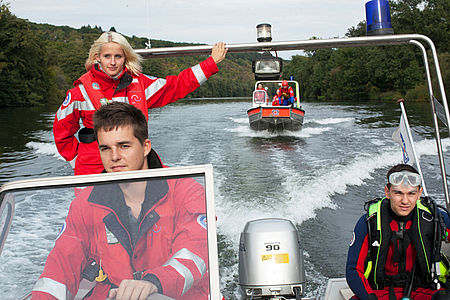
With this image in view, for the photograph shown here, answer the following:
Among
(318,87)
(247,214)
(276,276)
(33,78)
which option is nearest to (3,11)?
(33,78)

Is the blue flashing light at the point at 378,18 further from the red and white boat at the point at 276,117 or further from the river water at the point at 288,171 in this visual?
the red and white boat at the point at 276,117

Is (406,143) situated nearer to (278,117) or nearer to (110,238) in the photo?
(110,238)

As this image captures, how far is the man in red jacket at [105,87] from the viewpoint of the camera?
239cm

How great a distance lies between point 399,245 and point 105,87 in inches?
70.5

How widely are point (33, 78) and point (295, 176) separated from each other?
45467mm

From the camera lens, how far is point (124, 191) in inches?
51.5

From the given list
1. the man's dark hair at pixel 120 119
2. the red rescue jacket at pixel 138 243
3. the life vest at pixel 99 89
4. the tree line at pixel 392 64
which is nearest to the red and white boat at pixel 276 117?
the life vest at pixel 99 89

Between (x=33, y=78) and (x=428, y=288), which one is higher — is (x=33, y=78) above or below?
above

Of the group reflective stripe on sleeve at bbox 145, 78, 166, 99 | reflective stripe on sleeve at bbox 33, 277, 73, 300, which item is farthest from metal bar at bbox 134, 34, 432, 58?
reflective stripe on sleeve at bbox 33, 277, 73, 300

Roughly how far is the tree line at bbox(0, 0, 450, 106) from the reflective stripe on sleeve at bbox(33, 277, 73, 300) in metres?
35.3

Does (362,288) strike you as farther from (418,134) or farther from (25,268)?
(418,134)

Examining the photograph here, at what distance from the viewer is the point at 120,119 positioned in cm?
157

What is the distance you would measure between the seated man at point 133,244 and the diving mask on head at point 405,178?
1.36 meters

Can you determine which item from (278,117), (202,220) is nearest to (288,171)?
(278,117)
